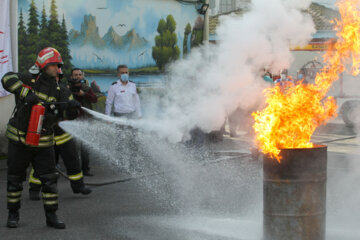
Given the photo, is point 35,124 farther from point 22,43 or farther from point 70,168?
point 22,43

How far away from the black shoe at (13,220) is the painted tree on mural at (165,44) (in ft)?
29.4

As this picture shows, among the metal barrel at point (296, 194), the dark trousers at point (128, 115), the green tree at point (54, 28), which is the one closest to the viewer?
the metal barrel at point (296, 194)

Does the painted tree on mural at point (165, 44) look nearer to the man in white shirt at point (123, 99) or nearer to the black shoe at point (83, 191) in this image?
the man in white shirt at point (123, 99)

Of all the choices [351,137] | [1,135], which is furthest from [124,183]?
[351,137]

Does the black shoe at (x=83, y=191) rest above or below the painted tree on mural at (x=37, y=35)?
below

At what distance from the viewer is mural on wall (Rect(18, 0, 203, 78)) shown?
38.0 feet

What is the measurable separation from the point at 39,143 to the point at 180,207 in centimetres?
193

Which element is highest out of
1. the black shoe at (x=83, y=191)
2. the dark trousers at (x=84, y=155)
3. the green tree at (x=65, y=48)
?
the green tree at (x=65, y=48)

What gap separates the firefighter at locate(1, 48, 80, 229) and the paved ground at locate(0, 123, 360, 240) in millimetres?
271

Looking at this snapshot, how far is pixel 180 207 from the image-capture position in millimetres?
6844

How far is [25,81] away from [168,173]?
3942 millimetres

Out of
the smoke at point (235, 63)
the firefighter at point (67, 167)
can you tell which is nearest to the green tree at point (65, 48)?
the firefighter at point (67, 167)

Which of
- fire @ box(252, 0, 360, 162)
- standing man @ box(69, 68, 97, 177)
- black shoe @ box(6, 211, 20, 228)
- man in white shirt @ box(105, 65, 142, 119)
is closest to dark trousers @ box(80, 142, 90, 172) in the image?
standing man @ box(69, 68, 97, 177)

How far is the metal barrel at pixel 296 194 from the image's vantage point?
4.74 m
